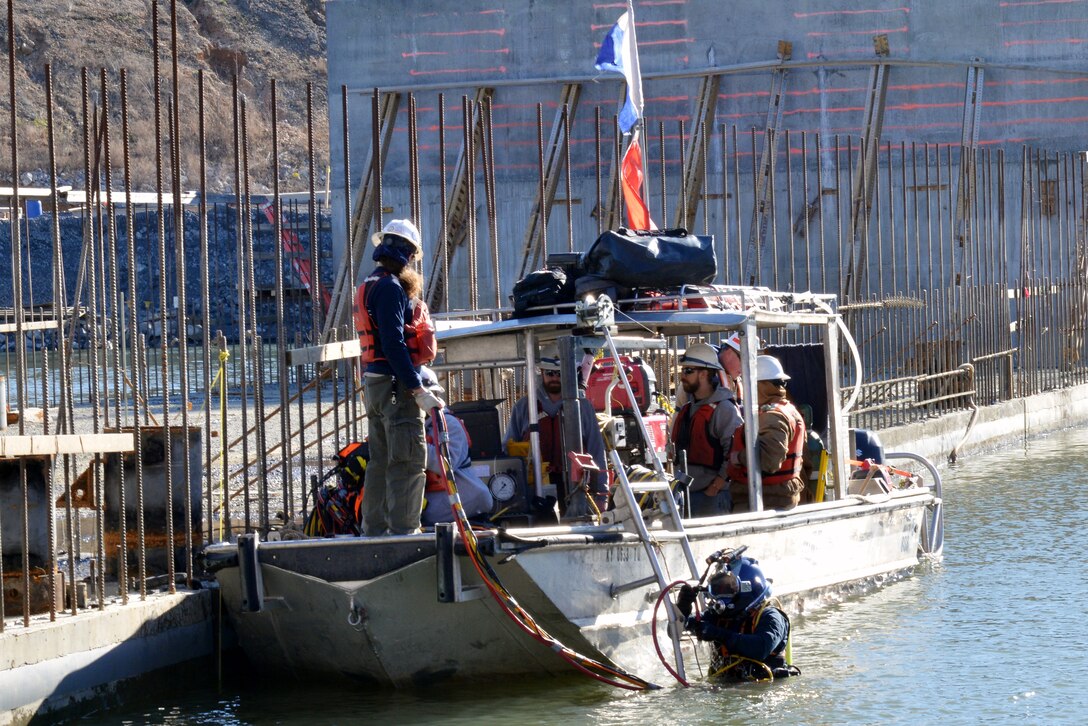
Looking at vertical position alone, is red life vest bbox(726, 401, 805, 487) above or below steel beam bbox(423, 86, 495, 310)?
below

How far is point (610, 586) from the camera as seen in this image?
32.4 ft

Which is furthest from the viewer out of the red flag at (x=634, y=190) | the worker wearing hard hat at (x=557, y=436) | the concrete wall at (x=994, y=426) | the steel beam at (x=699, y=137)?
the steel beam at (x=699, y=137)

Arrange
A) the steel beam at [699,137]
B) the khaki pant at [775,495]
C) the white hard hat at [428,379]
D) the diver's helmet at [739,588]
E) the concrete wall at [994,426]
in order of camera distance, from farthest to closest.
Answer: the steel beam at [699,137], the concrete wall at [994,426], the khaki pant at [775,495], the white hard hat at [428,379], the diver's helmet at [739,588]

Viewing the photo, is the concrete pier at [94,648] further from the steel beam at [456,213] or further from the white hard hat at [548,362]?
the steel beam at [456,213]

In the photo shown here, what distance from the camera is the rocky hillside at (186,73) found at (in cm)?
6688

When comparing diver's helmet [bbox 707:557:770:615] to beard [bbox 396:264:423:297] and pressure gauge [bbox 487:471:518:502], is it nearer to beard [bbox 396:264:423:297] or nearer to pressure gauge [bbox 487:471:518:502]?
pressure gauge [bbox 487:471:518:502]

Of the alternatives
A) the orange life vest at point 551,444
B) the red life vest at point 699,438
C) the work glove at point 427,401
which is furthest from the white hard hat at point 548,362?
the work glove at point 427,401

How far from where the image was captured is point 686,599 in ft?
32.1

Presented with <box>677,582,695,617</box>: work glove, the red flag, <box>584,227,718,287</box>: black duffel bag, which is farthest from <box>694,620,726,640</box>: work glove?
the red flag

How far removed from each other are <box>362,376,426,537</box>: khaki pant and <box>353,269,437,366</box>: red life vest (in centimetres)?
16

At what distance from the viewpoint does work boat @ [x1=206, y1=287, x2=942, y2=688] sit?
9.55m

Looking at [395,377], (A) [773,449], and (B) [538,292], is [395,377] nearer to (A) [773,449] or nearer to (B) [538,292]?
(B) [538,292]

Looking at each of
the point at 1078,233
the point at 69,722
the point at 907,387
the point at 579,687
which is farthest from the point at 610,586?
the point at 1078,233

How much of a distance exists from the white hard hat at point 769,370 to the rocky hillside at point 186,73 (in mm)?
51094
